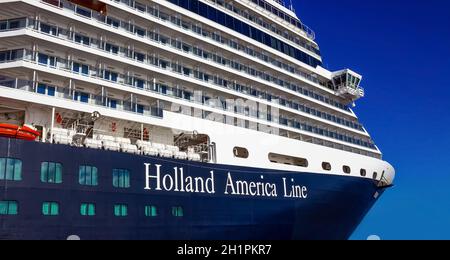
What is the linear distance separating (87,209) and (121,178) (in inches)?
70.8

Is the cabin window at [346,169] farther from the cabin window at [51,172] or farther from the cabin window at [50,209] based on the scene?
the cabin window at [50,209]

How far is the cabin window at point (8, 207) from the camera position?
498 inches

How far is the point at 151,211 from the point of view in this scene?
1600cm

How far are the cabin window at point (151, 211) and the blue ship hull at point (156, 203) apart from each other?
0.14 metres

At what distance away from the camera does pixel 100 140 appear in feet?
52.6

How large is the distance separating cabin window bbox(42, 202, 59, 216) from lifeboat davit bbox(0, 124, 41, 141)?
2427 mm

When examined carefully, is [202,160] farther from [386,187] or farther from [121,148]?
[386,187]

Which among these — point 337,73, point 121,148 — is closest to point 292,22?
point 337,73

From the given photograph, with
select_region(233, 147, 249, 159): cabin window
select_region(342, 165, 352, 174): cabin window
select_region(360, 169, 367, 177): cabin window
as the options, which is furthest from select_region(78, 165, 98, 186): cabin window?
select_region(360, 169, 367, 177): cabin window

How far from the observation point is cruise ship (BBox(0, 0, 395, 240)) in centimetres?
1424

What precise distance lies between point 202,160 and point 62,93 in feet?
22.3

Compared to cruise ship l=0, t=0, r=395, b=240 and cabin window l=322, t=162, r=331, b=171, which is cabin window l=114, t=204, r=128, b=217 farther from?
cabin window l=322, t=162, r=331, b=171

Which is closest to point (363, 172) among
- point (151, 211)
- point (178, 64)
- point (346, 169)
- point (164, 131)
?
point (346, 169)

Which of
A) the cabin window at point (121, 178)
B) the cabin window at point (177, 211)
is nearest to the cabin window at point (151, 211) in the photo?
the cabin window at point (177, 211)
